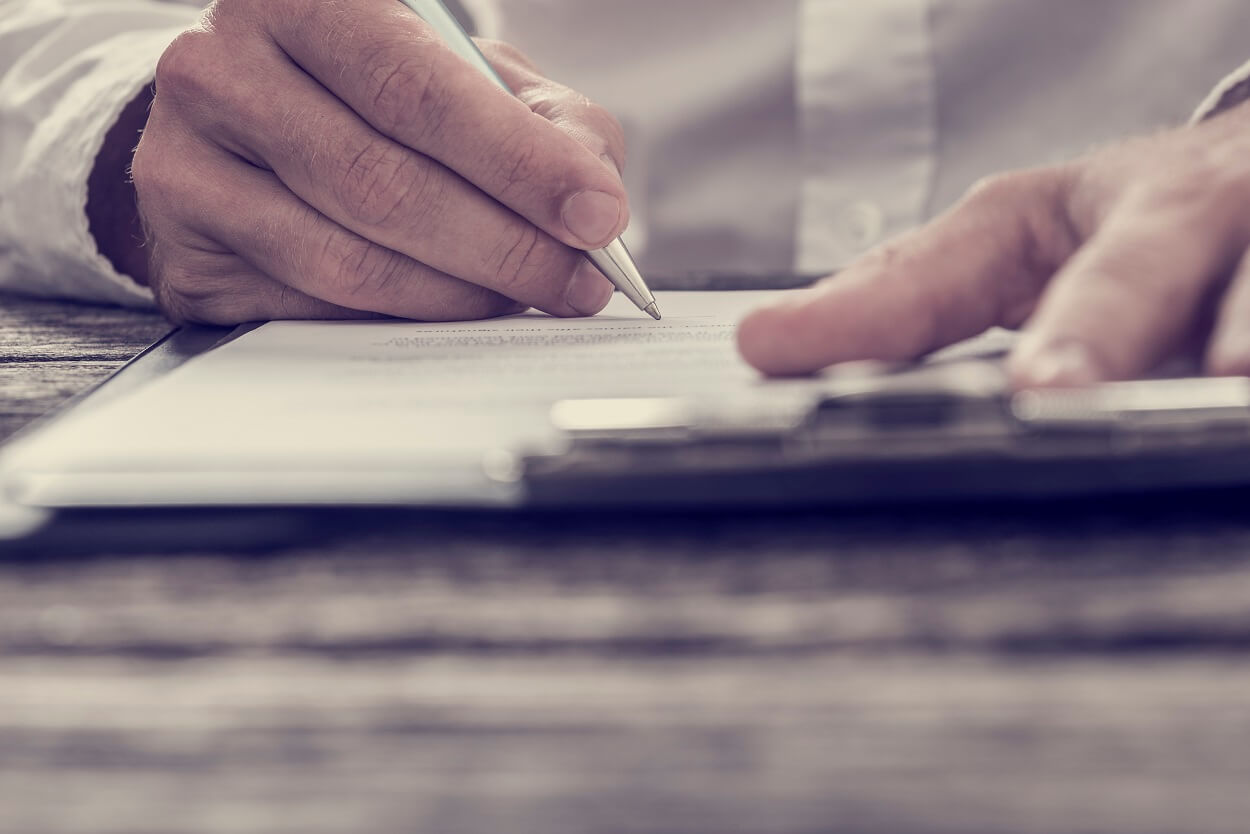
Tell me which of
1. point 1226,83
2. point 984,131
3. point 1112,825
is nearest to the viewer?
point 1112,825

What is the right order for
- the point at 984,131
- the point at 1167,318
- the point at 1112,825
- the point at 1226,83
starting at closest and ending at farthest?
the point at 1112,825, the point at 1167,318, the point at 1226,83, the point at 984,131

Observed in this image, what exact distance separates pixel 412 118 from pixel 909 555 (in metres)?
0.33

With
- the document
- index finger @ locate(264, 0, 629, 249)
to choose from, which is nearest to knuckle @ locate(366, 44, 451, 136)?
index finger @ locate(264, 0, 629, 249)

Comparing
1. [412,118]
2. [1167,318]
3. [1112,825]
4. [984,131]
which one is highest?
[984,131]

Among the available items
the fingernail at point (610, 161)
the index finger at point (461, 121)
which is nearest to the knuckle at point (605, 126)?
the fingernail at point (610, 161)

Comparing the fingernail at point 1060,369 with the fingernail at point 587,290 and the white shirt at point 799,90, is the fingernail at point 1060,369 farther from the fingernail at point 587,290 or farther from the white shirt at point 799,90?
the white shirt at point 799,90

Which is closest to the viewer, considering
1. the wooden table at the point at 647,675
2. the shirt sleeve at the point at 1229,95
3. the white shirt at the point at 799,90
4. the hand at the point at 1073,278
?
the wooden table at the point at 647,675

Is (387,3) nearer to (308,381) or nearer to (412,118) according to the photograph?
(412,118)

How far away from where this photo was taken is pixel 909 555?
0.57 ft

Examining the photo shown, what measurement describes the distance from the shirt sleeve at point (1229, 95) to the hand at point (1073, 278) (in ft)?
0.24

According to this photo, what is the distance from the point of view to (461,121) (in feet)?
1.43

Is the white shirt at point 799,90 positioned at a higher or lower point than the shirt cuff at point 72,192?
higher

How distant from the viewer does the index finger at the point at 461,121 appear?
1.42 feet

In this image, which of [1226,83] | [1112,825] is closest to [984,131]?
[1226,83]
